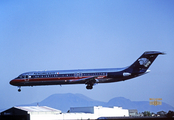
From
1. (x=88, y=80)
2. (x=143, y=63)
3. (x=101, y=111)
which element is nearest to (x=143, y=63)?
(x=143, y=63)

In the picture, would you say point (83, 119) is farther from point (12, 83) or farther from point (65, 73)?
point (12, 83)

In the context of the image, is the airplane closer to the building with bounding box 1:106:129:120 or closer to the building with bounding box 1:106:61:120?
the building with bounding box 1:106:129:120

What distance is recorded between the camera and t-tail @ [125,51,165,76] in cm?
6006

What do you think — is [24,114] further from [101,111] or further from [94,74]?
[101,111]

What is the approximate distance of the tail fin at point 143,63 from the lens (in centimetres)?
6012

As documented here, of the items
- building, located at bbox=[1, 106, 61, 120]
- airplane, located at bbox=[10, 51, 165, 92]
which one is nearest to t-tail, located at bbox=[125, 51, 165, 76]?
airplane, located at bbox=[10, 51, 165, 92]

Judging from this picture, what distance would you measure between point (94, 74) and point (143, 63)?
32.4 ft

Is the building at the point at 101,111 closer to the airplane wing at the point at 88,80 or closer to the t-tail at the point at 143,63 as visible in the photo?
the airplane wing at the point at 88,80

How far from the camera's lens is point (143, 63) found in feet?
199

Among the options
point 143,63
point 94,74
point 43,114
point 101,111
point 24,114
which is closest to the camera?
point 24,114

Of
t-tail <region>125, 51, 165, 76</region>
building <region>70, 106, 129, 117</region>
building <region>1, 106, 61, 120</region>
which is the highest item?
t-tail <region>125, 51, 165, 76</region>

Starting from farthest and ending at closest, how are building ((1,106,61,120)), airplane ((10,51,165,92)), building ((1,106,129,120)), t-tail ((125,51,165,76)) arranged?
t-tail ((125,51,165,76))
airplane ((10,51,165,92))
building ((1,106,129,120))
building ((1,106,61,120))

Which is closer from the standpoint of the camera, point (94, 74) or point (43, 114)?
point (43, 114)

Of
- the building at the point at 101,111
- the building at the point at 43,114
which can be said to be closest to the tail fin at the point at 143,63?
the building at the point at 101,111
